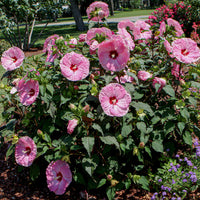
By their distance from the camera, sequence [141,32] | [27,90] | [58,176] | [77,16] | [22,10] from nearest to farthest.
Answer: [27,90] → [58,176] → [141,32] → [22,10] → [77,16]

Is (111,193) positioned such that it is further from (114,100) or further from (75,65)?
(75,65)

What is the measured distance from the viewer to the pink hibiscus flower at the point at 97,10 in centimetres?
215

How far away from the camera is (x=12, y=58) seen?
2.15 m

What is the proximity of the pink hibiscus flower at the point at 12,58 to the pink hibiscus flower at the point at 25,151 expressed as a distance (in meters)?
0.65

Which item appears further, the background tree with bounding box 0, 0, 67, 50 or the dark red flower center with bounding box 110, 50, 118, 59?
the background tree with bounding box 0, 0, 67, 50

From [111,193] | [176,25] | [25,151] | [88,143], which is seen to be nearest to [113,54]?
[88,143]

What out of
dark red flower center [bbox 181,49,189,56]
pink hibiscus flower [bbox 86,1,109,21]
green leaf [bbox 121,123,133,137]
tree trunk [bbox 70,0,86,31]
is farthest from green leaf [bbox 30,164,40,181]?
tree trunk [bbox 70,0,86,31]

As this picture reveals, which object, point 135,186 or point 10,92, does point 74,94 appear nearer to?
point 10,92

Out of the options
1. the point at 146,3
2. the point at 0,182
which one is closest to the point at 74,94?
the point at 0,182

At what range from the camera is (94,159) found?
1.97 metres

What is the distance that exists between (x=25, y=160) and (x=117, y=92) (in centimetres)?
98

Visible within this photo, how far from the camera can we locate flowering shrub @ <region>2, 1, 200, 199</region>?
1.77 metres

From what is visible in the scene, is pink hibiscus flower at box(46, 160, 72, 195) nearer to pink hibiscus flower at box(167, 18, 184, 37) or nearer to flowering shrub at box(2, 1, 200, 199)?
flowering shrub at box(2, 1, 200, 199)

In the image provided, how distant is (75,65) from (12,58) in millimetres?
658
